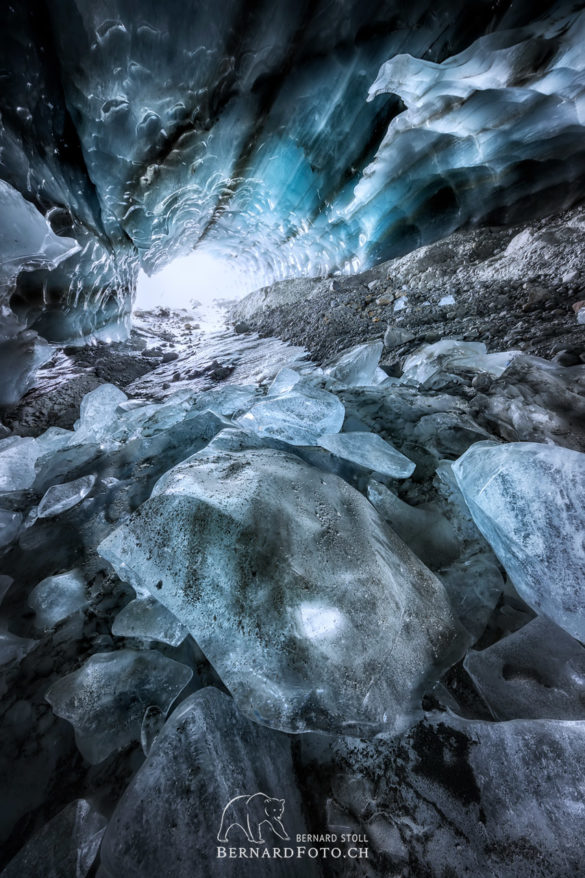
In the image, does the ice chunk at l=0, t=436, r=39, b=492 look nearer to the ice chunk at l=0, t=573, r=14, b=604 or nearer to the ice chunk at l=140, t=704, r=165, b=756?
the ice chunk at l=0, t=573, r=14, b=604

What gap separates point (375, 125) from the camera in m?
3.22

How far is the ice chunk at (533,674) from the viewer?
1.83ft

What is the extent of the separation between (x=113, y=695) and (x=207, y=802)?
27 cm

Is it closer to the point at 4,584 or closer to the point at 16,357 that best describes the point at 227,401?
the point at 4,584

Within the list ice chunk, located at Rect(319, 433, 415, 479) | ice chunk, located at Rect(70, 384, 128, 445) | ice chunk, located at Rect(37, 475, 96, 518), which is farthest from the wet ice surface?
ice chunk, located at Rect(70, 384, 128, 445)

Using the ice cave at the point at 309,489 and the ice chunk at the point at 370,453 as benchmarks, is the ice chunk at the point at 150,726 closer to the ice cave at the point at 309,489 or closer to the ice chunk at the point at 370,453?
the ice cave at the point at 309,489

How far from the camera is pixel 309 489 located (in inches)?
31.4

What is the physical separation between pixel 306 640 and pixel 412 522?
47 centimetres

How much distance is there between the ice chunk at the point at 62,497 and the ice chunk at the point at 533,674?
1365 mm

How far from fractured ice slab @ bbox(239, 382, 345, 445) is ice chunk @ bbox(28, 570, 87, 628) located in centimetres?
77

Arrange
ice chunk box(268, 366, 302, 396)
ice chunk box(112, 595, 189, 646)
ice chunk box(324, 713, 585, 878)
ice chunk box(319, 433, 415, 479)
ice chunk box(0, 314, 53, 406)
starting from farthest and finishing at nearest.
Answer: ice chunk box(0, 314, 53, 406)
ice chunk box(268, 366, 302, 396)
ice chunk box(319, 433, 415, 479)
ice chunk box(112, 595, 189, 646)
ice chunk box(324, 713, 585, 878)

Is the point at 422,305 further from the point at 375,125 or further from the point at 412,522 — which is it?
the point at 412,522

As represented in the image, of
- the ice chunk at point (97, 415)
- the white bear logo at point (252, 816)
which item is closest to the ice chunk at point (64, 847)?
the white bear logo at point (252, 816)

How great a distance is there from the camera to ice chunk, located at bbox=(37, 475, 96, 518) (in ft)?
3.93
